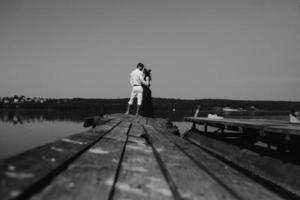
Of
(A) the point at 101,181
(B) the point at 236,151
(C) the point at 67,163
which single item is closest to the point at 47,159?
(C) the point at 67,163

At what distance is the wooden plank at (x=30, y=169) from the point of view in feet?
4.19

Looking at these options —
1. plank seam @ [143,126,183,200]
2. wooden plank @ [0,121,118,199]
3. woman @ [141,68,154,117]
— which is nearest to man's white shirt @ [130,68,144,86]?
woman @ [141,68,154,117]

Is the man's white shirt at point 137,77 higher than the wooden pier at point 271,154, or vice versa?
the man's white shirt at point 137,77

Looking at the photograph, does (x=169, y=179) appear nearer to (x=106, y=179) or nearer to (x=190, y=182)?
(x=190, y=182)

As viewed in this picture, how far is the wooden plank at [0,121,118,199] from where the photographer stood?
1278 millimetres

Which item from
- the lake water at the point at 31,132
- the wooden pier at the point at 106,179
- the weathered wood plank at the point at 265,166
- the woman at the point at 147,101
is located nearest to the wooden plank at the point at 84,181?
the wooden pier at the point at 106,179

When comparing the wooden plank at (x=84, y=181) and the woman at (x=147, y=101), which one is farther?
the woman at (x=147, y=101)

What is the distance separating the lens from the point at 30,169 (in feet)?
5.17

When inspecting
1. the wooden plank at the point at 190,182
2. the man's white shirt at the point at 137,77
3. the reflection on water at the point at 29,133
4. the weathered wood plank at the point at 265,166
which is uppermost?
the man's white shirt at the point at 137,77

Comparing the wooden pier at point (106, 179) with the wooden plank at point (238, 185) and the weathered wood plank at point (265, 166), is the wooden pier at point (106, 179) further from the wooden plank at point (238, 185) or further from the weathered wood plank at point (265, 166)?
the weathered wood plank at point (265, 166)

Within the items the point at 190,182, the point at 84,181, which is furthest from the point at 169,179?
the point at 84,181

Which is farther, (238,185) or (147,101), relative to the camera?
(147,101)

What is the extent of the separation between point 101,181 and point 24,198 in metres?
0.50

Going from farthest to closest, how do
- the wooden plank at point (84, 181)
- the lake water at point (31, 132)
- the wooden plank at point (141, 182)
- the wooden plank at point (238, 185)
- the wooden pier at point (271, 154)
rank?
the lake water at point (31, 132) < the wooden pier at point (271, 154) < the wooden plank at point (238, 185) < the wooden plank at point (141, 182) < the wooden plank at point (84, 181)
